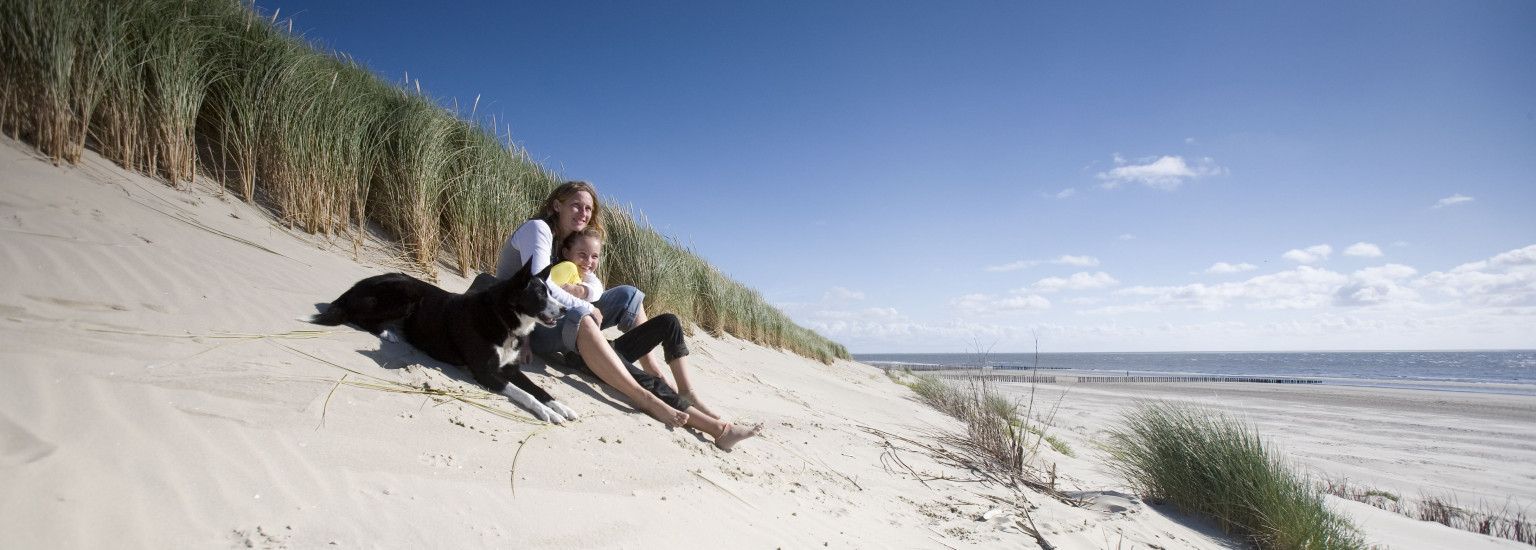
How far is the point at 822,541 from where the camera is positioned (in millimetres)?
2352

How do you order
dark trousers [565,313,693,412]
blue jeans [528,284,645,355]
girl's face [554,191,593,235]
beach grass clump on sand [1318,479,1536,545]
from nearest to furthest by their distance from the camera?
blue jeans [528,284,645,355]
dark trousers [565,313,693,412]
girl's face [554,191,593,235]
beach grass clump on sand [1318,479,1536,545]

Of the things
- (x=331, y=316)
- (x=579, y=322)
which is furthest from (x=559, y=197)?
(x=331, y=316)

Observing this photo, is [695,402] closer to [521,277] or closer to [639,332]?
[639,332]

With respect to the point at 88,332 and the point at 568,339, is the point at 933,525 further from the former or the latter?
the point at 88,332

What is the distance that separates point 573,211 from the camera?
12.9 ft

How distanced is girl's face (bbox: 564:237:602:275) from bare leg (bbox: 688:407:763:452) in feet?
3.75

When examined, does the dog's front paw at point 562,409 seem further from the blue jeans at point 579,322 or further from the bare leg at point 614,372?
the blue jeans at point 579,322

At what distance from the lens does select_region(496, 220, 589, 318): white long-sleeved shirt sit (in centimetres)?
317

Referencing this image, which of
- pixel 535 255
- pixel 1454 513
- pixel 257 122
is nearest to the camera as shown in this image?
pixel 535 255

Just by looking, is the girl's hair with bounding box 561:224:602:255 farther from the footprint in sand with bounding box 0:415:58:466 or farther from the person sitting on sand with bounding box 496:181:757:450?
the footprint in sand with bounding box 0:415:58:466

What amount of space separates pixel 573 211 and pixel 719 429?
5.53 ft

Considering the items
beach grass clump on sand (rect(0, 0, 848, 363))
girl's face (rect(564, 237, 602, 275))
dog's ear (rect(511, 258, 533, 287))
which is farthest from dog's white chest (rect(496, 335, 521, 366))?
beach grass clump on sand (rect(0, 0, 848, 363))

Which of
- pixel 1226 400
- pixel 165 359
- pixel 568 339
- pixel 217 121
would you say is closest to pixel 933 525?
pixel 568 339

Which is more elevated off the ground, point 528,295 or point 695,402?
point 528,295
